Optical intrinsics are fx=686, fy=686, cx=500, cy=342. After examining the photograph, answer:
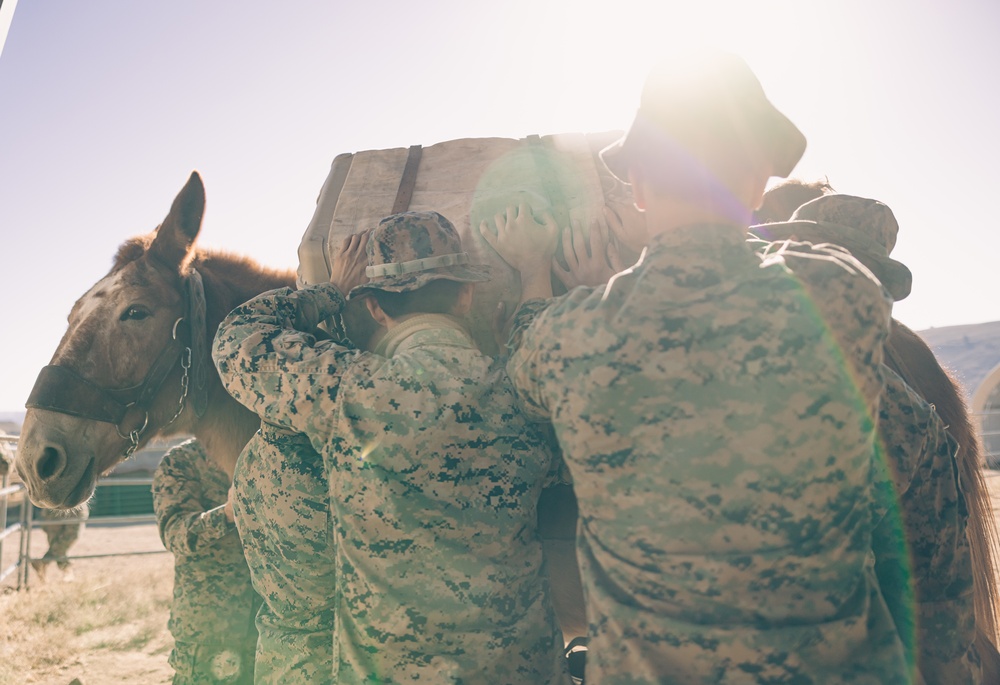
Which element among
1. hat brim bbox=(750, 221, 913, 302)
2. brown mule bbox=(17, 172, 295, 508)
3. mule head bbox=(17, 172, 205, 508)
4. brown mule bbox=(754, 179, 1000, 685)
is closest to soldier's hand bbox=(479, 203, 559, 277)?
Result: hat brim bbox=(750, 221, 913, 302)

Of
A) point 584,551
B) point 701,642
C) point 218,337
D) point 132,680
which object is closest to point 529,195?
point 218,337

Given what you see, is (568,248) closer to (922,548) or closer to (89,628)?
(922,548)

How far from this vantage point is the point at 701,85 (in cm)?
169

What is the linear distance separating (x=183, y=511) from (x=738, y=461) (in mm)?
2937

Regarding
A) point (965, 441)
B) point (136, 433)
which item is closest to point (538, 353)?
point (965, 441)

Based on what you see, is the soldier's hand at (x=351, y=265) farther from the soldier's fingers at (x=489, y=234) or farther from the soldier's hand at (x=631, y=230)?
the soldier's hand at (x=631, y=230)

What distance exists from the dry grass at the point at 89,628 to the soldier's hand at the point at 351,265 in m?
5.10

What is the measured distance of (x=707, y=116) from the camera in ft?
5.44

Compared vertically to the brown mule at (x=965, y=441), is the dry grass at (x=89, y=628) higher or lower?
lower

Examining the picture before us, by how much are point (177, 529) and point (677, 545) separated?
2.65 meters

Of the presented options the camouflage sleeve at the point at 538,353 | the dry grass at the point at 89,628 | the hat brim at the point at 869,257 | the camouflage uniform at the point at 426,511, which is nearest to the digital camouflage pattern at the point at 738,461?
the camouflage sleeve at the point at 538,353

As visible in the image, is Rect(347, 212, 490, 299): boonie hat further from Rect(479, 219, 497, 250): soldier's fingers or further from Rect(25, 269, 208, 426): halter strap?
Rect(25, 269, 208, 426): halter strap

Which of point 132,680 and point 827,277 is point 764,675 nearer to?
point 827,277

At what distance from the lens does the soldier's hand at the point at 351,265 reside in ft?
8.46
